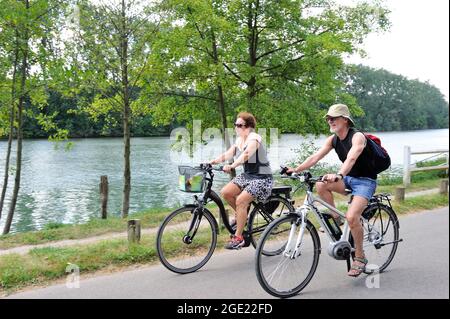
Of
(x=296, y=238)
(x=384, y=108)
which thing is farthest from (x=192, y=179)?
(x=384, y=108)

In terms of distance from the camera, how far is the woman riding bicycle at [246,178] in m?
5.37

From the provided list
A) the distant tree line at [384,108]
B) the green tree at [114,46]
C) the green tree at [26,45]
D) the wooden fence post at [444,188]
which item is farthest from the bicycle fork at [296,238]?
the distant tree line at [384,108]

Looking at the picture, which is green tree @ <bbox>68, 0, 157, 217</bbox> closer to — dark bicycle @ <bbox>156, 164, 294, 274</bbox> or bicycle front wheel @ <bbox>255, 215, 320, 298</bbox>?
dark bicycle @ <bbox>156, 164, 294, 274</bbox>

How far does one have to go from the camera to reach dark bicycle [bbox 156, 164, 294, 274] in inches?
207

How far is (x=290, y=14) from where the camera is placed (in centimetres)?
1404

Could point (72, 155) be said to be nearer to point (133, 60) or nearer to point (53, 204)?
point (53, 204)

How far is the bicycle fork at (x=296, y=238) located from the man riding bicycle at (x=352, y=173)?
0.45 metres

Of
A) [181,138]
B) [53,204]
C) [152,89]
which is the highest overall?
[152,89]

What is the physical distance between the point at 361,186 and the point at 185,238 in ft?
7.12

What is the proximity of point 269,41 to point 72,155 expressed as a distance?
2977cm

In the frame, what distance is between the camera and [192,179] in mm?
5281

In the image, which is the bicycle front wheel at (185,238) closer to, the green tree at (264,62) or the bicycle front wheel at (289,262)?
the bicycle front wheel at (289,262)

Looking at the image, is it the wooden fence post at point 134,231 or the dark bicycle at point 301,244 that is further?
the wooden fence post at point 134,231
